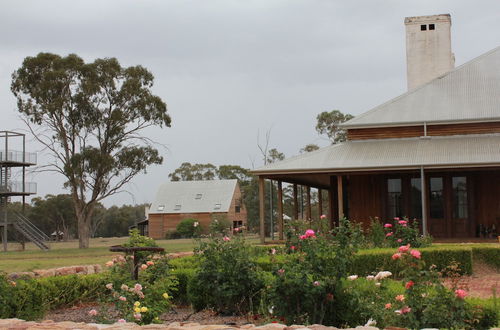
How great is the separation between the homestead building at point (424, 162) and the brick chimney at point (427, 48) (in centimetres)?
488

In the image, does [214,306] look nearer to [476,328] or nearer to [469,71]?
[476,328]

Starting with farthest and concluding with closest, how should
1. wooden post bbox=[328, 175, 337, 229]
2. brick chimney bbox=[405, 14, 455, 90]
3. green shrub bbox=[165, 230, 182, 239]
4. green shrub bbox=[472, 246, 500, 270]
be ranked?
1. green shrub bbox=[165, 230, 182, 239]
2. brick chimney bbox=[405, 14, 455, 90]
3. wooden post bbox=[328, 175, 337, 229]
4. green shrub bbox=[472, 246, 500, 270]

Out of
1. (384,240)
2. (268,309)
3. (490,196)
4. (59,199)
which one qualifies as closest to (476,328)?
(268,309)

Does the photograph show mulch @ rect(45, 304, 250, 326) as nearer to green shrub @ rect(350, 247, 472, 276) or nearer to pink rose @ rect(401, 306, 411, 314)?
pink rose @ rect(401, 306, 411, 314)

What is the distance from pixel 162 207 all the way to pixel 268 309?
170 ft

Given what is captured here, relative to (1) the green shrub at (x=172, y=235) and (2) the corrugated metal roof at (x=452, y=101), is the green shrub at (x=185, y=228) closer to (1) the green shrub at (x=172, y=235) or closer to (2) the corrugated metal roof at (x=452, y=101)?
(1) the green shrub at (x=172, y=235)

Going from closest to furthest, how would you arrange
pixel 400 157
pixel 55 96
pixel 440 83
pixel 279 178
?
pixel 400 157, pixel 279 178, pixel 440 83, pixel 55 96

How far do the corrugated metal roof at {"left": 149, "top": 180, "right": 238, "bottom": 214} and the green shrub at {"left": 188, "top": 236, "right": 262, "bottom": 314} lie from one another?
49103 millimetres

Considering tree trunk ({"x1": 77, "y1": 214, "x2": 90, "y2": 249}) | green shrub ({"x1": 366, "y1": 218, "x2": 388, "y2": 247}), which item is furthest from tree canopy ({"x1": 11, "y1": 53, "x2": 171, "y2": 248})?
green shrub ({"x1": 366, "y1": 218, "x2": 388, "y2": 247})

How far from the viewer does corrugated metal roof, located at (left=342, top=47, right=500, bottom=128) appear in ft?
77.8

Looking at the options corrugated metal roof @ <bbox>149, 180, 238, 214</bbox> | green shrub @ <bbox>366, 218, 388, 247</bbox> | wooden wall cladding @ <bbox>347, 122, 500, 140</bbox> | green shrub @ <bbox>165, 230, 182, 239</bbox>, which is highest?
wooden wall cladding @ <bbox>347, 122, 500, 140</bbox>

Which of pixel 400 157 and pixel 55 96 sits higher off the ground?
pixel 55 96

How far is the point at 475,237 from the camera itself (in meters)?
22.9

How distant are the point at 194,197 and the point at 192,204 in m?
0.98
